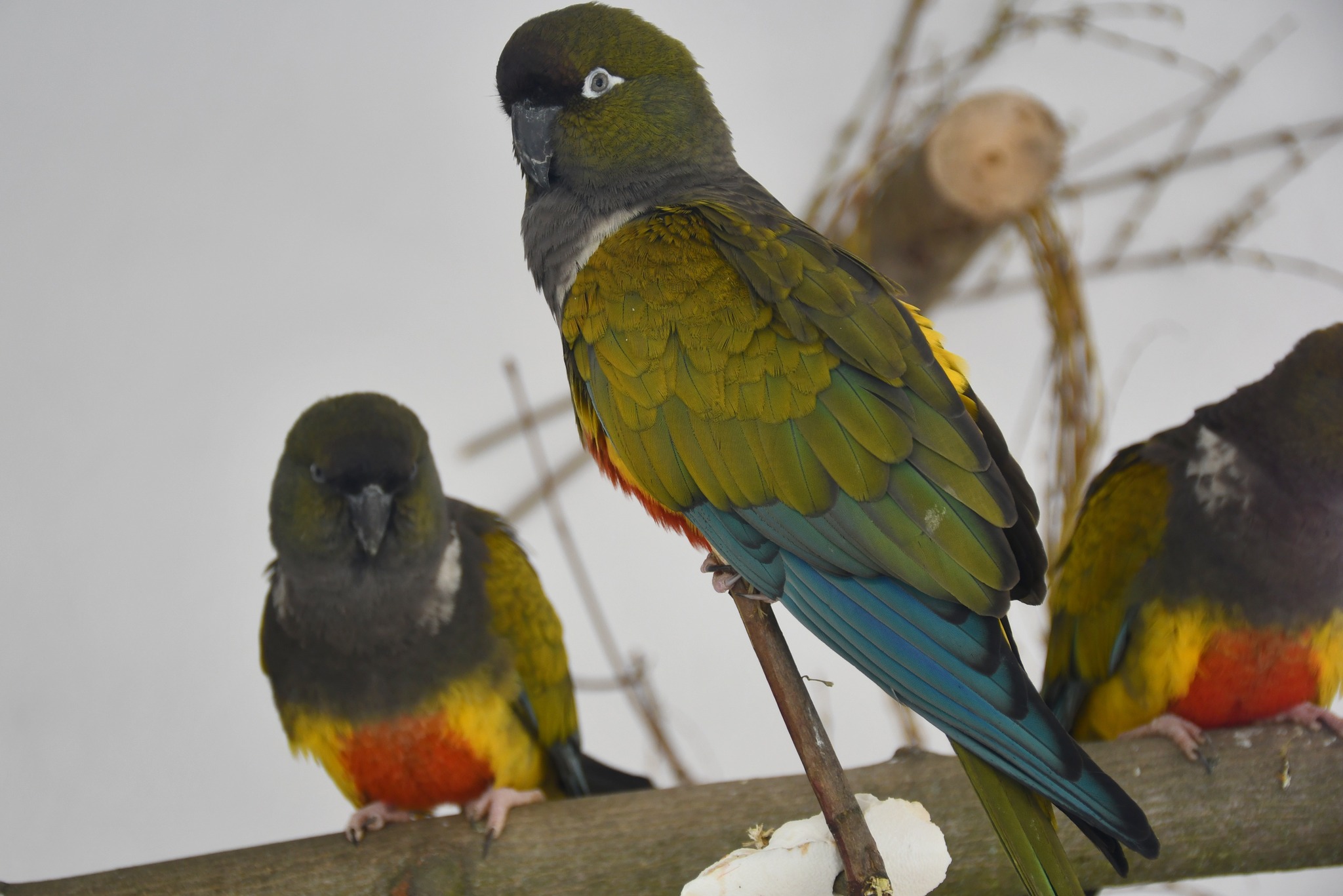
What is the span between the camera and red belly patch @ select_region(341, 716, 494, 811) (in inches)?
60.7

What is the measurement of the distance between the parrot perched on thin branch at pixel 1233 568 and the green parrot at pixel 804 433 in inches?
22.9

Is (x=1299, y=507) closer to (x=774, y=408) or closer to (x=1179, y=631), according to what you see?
(x=1179, y=631)

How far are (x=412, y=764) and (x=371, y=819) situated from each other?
0.09 m

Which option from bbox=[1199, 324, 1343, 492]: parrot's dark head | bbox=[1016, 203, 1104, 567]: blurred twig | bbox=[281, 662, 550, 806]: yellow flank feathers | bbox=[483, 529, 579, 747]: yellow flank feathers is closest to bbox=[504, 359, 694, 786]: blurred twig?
bbox=[483, 529, 579, 747]: yellow flank feathers

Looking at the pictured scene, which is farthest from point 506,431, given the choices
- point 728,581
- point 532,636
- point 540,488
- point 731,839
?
point 728,581

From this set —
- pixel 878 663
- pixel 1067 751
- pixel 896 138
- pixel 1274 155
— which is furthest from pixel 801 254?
pixel 1274 155

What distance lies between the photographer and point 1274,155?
9.70ft

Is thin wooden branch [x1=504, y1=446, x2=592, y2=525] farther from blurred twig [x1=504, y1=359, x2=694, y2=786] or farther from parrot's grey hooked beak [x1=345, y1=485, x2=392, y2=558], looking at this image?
parrot's grey hooked beak [x1=345, y1=485, x2=392, y2=558]

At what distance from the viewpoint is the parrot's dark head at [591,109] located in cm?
136

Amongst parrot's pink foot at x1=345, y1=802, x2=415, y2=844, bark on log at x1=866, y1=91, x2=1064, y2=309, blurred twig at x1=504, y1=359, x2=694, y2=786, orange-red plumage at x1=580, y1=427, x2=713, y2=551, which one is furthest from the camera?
blurred twig at x1=504, y1=359, x2=694, y2=786

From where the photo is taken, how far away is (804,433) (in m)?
1.12

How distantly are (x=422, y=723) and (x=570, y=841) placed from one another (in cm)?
28

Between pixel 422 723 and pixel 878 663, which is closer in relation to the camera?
pixel 878 663

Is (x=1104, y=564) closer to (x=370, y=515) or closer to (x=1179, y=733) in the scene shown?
(x=1179, y=733)
